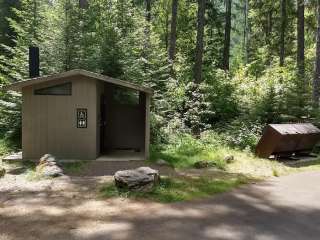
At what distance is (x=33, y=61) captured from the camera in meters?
14.4

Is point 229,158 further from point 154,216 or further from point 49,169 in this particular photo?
point 154,216

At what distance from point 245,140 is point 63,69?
23.9 feet

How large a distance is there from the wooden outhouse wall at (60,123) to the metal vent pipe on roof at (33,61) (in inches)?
75.1

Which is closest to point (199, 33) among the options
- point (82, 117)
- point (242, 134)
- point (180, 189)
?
point (242, 134)

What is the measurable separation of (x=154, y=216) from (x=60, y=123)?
6.79m

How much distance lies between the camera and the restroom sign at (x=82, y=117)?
12680 mm

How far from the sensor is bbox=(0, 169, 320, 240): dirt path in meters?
5.99

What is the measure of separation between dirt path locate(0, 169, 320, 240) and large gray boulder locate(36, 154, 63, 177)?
44.6 inches

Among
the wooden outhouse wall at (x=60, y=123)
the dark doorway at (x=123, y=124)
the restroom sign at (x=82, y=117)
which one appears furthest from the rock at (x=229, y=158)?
the restroom sign at (x=82, y=117)

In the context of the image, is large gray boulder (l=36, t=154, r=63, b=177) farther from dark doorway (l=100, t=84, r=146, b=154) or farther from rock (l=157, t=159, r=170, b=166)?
dark doorway (l=100, t=84, r=146, b=154)

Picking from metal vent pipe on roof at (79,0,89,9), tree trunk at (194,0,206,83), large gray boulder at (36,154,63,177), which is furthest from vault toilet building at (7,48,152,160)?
metal vent pipe on roof at (79,0,89,9)

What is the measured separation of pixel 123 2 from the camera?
19.3 m

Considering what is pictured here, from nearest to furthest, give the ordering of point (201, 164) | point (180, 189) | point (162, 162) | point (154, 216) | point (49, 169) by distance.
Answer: point (154, 216) < point (180, 189) < point (49, 169) < point (201, 164) < point (162, 162)

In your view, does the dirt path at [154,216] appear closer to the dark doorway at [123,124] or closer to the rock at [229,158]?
the rock at [229,158]
